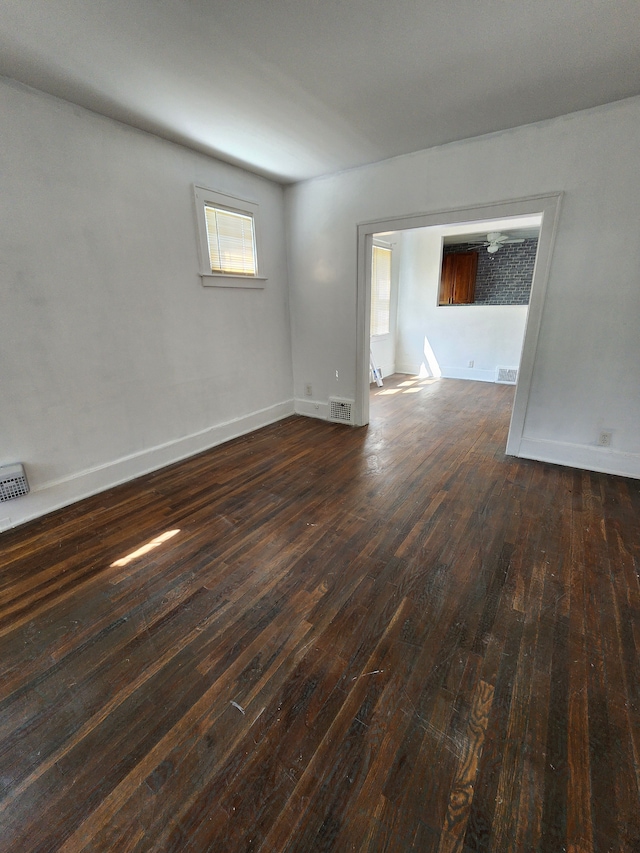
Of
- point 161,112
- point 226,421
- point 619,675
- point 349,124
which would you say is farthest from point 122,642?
point 349,124

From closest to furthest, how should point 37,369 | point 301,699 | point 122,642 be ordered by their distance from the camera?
point 301,699 < point 122,642 < point 37,369

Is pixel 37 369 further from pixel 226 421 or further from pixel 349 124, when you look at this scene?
pixel 349 124

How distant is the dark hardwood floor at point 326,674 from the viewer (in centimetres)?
104

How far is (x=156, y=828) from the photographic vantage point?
40.1 inches

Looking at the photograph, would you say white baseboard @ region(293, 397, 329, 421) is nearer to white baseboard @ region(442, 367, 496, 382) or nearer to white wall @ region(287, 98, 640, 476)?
white wall @ region(287, 98, 640, 476)

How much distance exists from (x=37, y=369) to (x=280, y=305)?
2.68 meters

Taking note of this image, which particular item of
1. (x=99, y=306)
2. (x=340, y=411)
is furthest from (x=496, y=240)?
(x=99, y=306)

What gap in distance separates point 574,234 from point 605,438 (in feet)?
5.47

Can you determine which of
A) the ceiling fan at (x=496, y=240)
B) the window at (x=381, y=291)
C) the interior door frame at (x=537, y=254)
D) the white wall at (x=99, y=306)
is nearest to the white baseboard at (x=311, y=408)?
the interior door frame at (x=537, y=254)

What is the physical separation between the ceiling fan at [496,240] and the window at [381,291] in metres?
2.06

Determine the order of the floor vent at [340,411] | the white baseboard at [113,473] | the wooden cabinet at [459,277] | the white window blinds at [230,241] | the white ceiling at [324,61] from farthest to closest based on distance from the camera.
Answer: the wooden cabinet at [459,277] → the floor vent at [340,411] → the white window blinds at [230,241] → the white baseboard at [113,473] → the white ceiling at [324,61]

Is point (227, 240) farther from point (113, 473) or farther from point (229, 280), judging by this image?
point (113, 473)

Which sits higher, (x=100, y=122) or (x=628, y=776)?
(x=100, y=122)

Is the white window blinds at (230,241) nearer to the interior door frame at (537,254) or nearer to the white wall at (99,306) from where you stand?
the white wall at (99,306)
